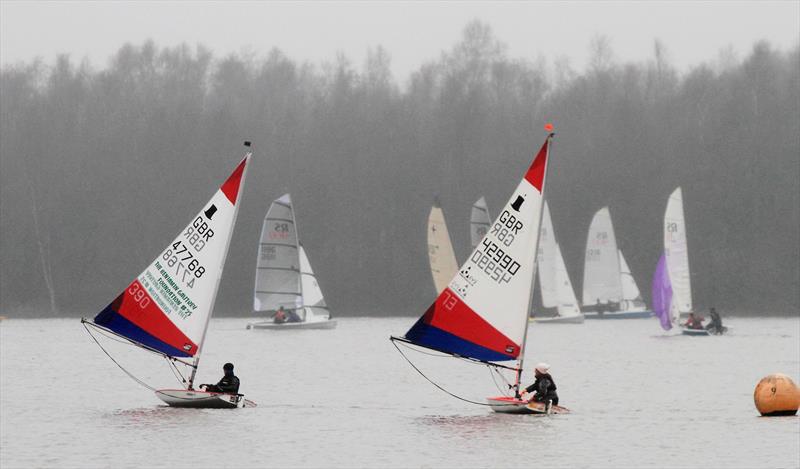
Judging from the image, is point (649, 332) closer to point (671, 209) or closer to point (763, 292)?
point (671, 209)

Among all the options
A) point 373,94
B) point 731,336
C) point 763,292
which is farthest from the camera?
point 373,94

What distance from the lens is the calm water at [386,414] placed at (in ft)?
80.8

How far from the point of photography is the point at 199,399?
29.1 m

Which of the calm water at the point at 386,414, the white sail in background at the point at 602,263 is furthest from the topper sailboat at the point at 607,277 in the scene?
the calm water at the point at 386,414

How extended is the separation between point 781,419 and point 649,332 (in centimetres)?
4013

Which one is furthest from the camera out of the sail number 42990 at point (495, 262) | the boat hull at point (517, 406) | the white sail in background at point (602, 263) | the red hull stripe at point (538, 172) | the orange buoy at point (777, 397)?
the white sail in background at point (602, 263)

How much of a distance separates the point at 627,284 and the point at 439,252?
16798 mm

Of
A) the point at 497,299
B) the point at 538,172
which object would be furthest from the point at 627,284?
the point at 538,172

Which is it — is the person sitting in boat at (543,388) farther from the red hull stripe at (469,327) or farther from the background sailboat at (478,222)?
the background sailboat at (478,222)

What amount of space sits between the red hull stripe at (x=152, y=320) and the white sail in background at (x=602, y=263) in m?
57.1

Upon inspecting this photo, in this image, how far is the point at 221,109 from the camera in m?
100

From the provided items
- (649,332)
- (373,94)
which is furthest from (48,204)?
(649,332)

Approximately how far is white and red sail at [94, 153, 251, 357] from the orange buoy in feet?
38.3

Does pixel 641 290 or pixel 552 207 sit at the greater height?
pixel 552 207
